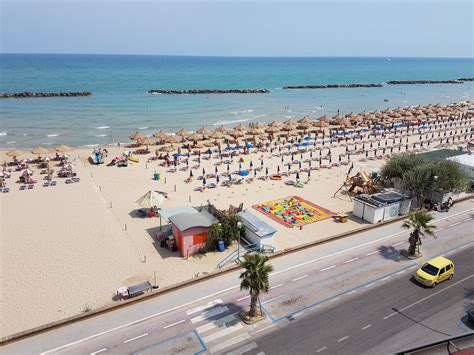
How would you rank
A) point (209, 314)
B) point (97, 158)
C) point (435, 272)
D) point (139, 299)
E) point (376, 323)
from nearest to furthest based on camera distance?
point (376, 323) < point (209, 314) < point (139, 299) < point (435, 272) < point (97, 158)

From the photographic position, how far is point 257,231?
2044 centimetres

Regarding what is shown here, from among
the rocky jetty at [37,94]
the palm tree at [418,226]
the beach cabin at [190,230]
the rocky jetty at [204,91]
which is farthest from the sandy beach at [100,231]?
the rocky jetty at [204,91]

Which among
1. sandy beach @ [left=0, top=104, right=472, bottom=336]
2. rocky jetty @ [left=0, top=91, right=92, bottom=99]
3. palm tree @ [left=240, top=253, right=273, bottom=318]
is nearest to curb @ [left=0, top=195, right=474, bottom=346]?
sandy beach @ [left=0, top=104, right=472, bottom=336]

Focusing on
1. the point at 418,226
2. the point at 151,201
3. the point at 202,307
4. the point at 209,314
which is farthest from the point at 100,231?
the point at 418,226

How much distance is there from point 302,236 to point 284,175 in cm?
1316

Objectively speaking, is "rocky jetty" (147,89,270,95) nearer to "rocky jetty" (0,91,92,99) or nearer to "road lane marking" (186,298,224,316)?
"rocky jetty" (0,91,92,99)

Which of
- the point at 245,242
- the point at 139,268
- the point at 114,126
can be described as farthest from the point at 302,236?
the point at 114,126

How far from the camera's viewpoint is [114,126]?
59.1 metres

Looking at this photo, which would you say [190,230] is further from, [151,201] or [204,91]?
[204,91]

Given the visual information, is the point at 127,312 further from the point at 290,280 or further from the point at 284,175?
the point at 284,175

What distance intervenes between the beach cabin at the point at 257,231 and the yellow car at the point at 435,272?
7462mm

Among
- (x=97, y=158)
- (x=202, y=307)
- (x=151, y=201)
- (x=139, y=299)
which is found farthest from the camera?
(x=97, y=158)

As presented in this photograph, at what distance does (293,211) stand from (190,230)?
9131 mm

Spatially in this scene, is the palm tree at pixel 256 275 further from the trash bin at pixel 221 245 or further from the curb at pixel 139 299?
the trash bin at pixel 221 245
